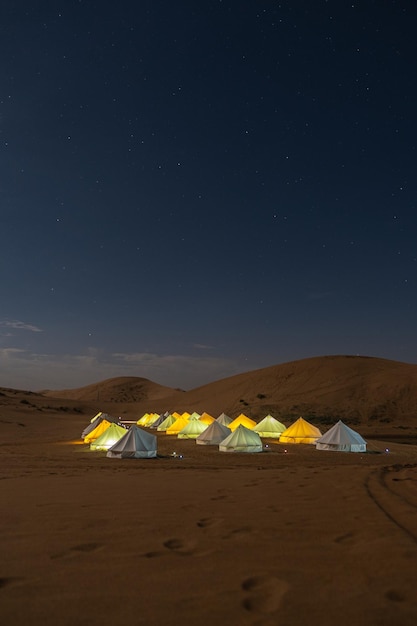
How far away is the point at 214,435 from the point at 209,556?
25.6 m

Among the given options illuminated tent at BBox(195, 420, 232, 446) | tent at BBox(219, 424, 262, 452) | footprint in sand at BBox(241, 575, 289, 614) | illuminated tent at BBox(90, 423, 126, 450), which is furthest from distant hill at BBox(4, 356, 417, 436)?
footprint in sand at BBox(241, 575, 289, 614)

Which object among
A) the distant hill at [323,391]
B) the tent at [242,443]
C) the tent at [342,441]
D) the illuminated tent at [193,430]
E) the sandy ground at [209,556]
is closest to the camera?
the sandy ground at [209,556]

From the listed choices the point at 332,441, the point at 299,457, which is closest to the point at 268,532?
the point at 299,457

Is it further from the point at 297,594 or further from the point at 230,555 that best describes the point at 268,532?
the point at 297,594

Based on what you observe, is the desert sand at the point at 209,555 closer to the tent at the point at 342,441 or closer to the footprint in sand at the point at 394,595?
the footprint in sand at the point at 394,595

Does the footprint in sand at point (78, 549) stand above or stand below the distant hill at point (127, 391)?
below

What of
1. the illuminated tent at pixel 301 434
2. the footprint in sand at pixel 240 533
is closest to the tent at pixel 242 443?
the illuminated tent at pixel 301 434

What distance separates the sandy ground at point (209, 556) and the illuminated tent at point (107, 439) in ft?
52.8

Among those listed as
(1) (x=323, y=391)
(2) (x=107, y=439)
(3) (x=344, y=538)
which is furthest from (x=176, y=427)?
(3) (x=344, y=538)

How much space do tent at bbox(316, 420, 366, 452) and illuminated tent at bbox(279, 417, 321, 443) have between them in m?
3.76

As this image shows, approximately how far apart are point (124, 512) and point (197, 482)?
4066 millimetres

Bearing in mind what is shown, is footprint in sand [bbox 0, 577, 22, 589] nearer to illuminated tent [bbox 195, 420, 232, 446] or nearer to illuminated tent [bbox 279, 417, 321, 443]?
illuminated tent [bbox 195, 420, 232, 446]

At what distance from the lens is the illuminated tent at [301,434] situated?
1222 inches

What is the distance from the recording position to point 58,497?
868 centimetres
